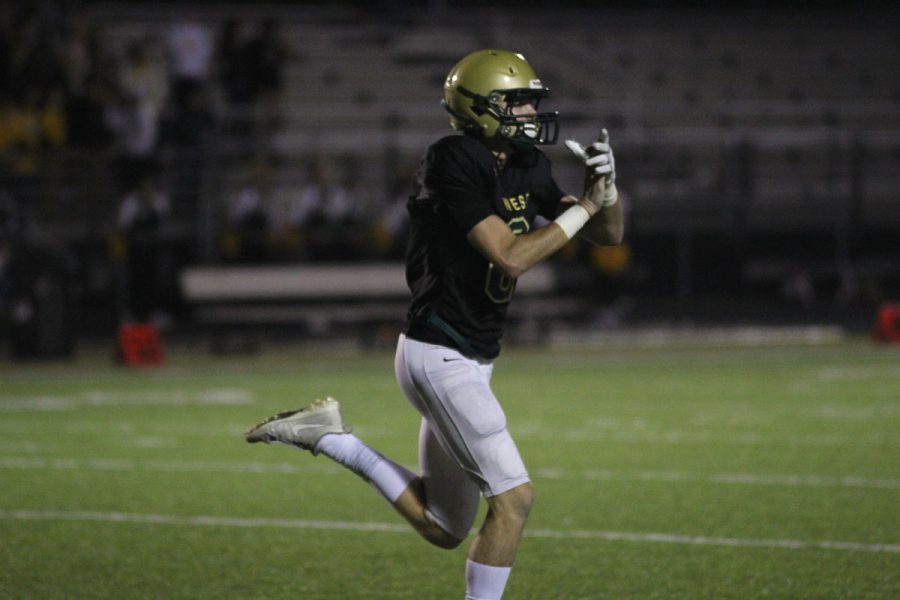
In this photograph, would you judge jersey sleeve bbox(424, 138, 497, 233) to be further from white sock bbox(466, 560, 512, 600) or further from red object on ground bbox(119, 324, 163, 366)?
red object on ground bbox(119, 324, 163, 366)

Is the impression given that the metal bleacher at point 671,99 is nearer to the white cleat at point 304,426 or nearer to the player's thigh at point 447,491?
the white cleat at point 304,426

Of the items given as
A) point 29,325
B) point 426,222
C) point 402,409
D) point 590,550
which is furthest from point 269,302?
point 426,222

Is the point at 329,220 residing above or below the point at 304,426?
below

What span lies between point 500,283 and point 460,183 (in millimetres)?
367

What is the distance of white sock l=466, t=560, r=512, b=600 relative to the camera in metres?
4.80

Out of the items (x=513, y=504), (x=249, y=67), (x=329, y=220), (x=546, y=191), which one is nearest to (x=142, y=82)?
(x=249, y=67)

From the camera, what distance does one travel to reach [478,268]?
5012 mm

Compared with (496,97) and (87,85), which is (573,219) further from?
(87,85)

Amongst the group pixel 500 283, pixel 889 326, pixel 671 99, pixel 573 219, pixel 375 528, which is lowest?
pixel 889 326

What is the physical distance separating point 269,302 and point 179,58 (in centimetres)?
397

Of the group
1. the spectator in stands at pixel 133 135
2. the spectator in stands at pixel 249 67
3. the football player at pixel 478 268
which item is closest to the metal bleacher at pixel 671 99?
the spectator in stands at pixel 249 67

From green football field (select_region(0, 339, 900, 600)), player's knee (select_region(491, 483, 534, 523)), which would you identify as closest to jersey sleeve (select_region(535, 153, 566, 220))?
player's knee (select_region(491, 483, 534, 523))

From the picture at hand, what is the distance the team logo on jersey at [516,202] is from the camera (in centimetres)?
507

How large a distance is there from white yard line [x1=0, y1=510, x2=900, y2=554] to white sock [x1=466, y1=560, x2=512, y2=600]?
2.09 metres
